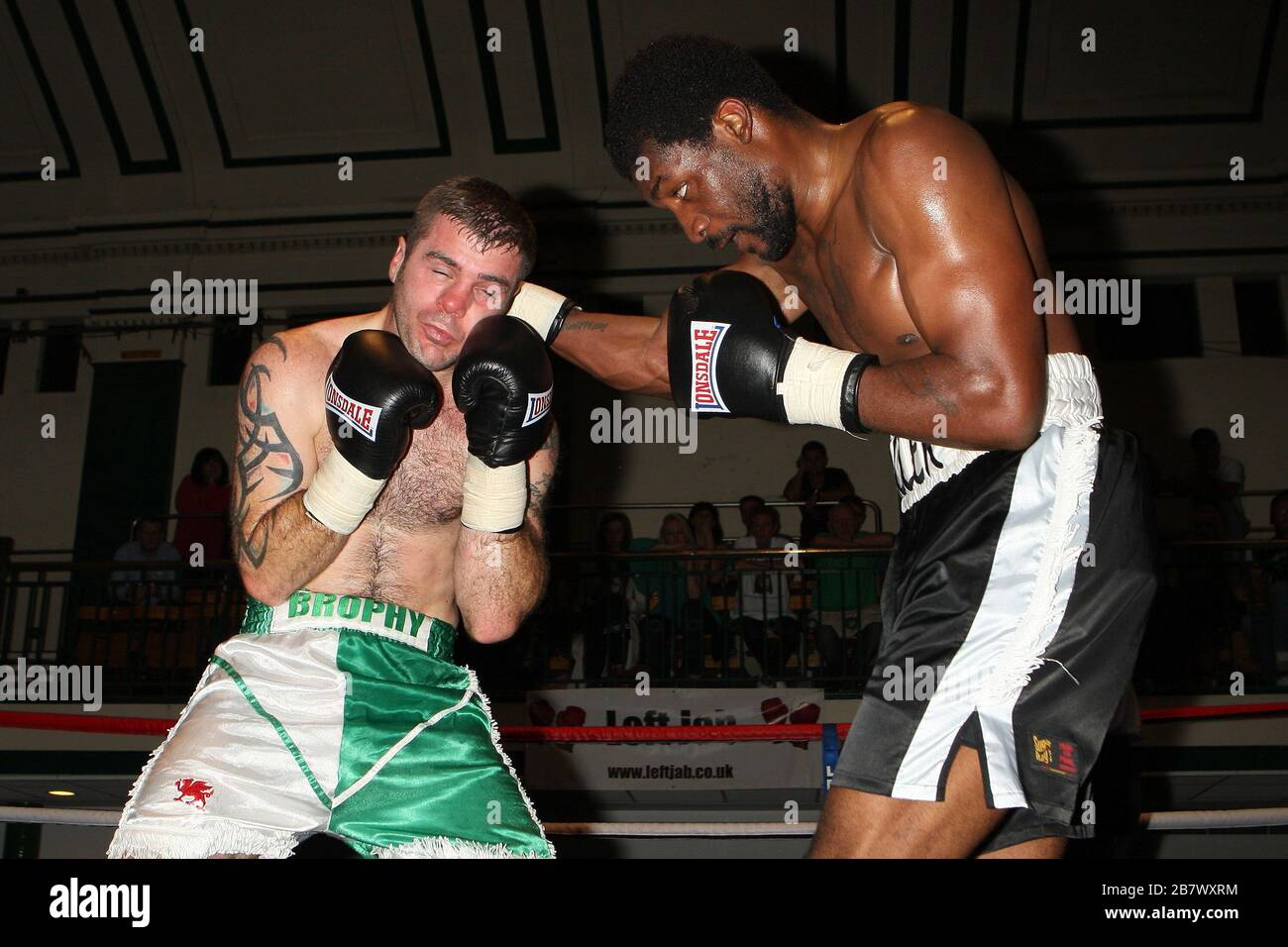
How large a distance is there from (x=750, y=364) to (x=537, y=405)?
45cm

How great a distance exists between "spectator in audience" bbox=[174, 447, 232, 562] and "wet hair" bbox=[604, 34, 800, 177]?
548cm

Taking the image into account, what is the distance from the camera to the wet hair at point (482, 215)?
2100 mm

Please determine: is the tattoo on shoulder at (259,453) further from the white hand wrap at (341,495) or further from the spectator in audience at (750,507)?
the spectator in audience at (750,507)

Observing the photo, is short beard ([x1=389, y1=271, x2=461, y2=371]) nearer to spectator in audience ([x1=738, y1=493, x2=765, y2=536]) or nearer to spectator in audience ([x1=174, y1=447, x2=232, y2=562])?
spectator in audience ([x1=738, y1=493, x2=765, y2=536])

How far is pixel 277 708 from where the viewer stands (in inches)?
72.4

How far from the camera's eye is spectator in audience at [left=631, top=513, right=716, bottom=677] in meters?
5.90

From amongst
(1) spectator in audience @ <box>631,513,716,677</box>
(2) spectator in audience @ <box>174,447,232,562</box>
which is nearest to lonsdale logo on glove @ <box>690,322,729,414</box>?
(1) spectator in audience @ <box>631,513,716,677</box>

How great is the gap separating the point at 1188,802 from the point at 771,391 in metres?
6.57

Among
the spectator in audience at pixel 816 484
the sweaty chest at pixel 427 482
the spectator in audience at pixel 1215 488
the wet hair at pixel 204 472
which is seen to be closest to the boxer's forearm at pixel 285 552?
the sweaty chest at pixel 427 482

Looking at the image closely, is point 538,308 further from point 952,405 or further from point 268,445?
point 952,405

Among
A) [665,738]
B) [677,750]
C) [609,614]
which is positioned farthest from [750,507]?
[665,738]

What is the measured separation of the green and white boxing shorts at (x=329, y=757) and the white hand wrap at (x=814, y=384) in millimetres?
824

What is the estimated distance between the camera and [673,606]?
6.11m
